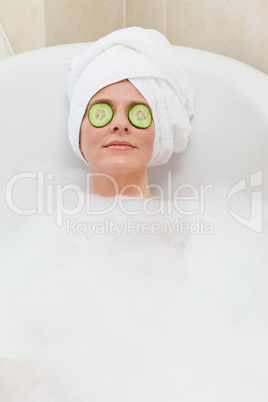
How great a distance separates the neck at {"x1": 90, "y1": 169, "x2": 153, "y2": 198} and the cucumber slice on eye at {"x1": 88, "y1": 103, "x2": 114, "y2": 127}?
0.13 metres

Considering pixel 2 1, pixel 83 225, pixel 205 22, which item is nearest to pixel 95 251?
pixel 83 225

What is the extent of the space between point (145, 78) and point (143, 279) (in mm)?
458

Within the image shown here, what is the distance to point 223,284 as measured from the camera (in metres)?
1.30

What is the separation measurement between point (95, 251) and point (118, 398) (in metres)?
0.41

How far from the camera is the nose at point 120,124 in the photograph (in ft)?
4.68

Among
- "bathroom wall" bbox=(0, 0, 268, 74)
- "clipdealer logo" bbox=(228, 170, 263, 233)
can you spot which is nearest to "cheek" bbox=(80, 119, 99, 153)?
"clipdealer logo" bbox=(228, 170, 263, 233)

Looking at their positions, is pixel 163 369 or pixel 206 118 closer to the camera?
pixel 163 369

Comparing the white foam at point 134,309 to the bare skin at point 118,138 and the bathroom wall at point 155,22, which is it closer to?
the bare skin at point 118,138

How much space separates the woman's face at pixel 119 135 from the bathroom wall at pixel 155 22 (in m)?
0.39

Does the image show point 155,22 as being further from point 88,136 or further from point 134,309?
point 134,309

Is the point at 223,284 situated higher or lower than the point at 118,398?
higher

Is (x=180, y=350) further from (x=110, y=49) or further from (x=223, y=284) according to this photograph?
(x=110, y=49)

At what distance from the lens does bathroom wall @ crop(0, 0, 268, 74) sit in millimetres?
1632

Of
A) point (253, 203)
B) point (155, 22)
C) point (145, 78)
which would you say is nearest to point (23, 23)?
point (155, 22)
